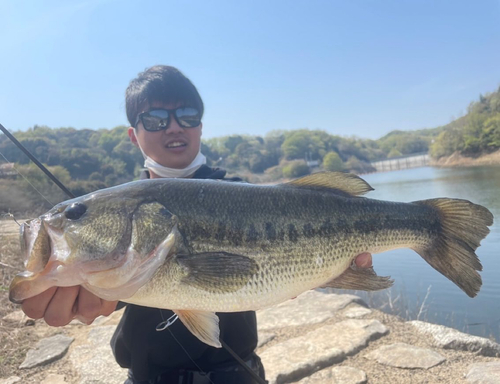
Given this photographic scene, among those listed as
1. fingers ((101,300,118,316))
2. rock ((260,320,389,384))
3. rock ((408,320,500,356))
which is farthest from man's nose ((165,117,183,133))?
rock ((408,320,500,356))

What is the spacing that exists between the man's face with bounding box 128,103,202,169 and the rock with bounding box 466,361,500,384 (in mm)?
3635

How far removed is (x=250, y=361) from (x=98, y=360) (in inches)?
99.5

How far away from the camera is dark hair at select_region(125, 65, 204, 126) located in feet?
11.4

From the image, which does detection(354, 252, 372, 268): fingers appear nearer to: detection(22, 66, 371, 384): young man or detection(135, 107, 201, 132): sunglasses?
detection(22, 66, 371, 384): young man

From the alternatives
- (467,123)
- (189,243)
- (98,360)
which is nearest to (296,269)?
(189,243)

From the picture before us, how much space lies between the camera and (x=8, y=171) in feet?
15.0

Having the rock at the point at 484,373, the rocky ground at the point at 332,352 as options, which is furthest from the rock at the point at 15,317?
the rock at the point at 484,373

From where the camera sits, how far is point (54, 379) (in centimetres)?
402

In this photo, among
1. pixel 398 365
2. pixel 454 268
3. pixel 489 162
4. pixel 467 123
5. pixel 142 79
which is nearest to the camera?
pixel 454 268

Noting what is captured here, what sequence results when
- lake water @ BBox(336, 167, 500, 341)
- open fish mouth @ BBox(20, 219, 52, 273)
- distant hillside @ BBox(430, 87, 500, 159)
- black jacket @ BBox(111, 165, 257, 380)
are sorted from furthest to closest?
distant hillside @ BBox(430, 87, 500, 159) < lake water @ BBox(336, 167, 500, 341) < black jacket @ BBox(111, 165, 257, 380) < open fish mouth @ BBox(20, 219, 52, 273)

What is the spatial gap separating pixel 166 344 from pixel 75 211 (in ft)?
4.21

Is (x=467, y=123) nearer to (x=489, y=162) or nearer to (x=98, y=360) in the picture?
(x=489, y=162)

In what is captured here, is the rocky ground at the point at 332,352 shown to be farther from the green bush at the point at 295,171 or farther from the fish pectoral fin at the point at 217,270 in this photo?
the green bush at the point at 295,171

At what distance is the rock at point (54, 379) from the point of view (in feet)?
12.9
